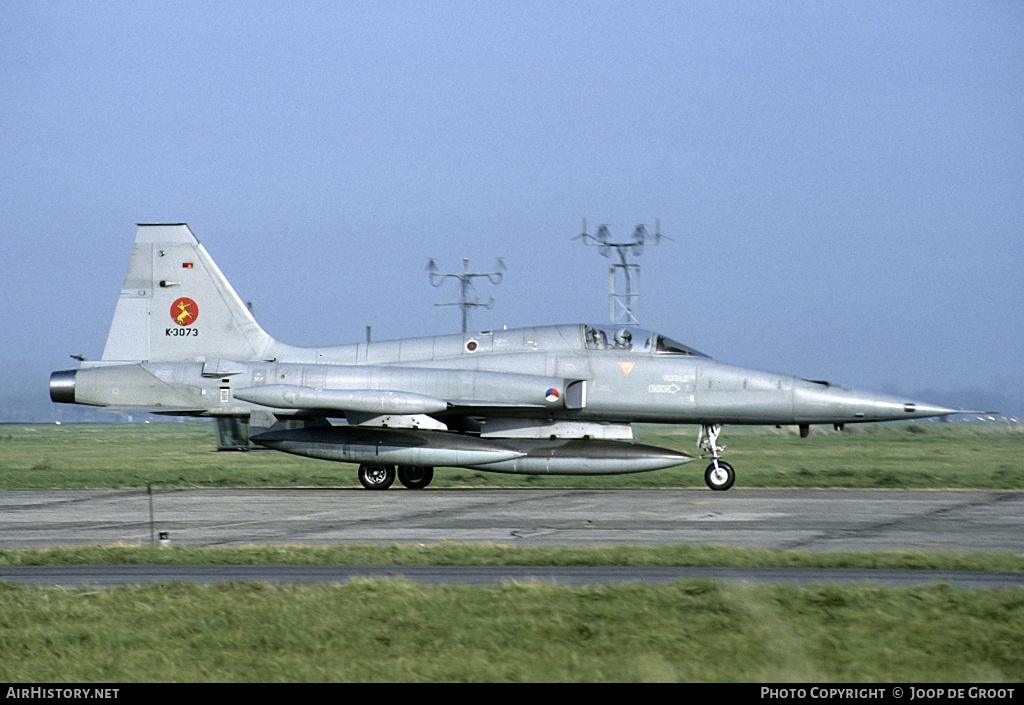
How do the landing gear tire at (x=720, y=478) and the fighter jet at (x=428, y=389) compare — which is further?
the fighter jet at (x=428, y=389)

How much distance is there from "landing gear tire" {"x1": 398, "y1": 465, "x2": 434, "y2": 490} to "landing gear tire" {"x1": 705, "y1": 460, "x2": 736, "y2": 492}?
19.7 ft

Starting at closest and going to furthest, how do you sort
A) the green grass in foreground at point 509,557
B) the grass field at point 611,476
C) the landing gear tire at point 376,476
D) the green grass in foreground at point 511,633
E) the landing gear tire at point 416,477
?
the green grass in foreground at point 511,633 < the green grass in foreground at point 509,557 < the landing gear tire at point 376,476 < the landing gear tire at point 416,477 < the grass field at point 611,476

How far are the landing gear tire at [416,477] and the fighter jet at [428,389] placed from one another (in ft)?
0.18

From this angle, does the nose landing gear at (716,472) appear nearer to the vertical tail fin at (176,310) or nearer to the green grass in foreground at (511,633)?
the vertical tail fin at (176,310)

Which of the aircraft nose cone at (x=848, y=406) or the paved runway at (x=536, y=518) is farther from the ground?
the aircraft nose cone at (x=848, y=406)

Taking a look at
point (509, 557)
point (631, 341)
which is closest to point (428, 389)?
point (631, 341)

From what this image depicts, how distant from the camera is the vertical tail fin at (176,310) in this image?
23984 millimetres

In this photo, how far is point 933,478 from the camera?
25.1 metres

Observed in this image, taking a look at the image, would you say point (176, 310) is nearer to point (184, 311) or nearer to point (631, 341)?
point (184, 311)

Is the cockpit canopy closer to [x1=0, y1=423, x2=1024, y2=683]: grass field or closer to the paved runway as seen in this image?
the paved runway

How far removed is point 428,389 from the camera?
2253 cm

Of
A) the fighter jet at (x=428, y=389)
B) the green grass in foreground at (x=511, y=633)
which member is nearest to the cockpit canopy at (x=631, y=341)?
the fighter jet at (x=428, y=389)

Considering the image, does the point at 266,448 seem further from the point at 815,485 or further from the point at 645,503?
the point at 815,485
